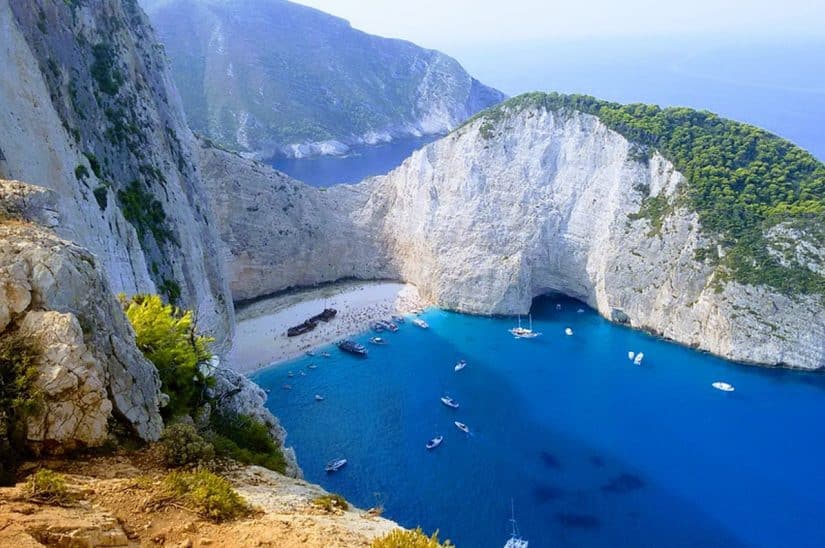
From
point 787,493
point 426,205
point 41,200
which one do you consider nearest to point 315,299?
point 426,205

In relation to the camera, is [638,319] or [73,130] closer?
[73,130]

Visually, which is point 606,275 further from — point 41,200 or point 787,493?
point 41,200

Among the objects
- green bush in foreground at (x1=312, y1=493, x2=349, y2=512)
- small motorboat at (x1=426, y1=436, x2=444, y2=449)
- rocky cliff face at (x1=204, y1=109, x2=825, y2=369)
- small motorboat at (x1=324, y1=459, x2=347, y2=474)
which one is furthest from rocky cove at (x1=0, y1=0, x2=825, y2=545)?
small motorboat at (x1=426, y1=436, x2=444, y2=449)

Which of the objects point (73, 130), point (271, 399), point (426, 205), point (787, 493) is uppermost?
point (73, 130)

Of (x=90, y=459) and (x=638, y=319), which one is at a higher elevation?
(x=90, y=459)

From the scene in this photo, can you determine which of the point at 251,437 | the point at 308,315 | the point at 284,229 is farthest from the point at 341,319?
the point at 251,437
